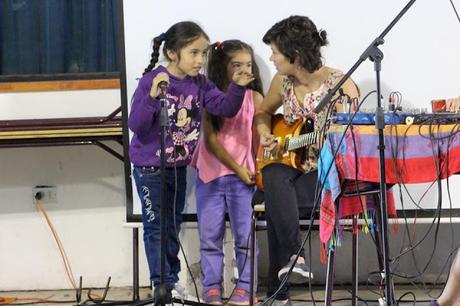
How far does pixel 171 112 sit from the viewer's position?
2898mm

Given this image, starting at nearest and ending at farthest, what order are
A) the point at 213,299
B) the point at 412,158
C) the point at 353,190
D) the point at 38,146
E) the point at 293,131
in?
the point at 412,158 → the point at 353,190 → the point at 293,131 → the point at 213,299 → the point at 38,146

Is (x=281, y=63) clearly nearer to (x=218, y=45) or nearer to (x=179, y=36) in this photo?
(x=218, y=45)

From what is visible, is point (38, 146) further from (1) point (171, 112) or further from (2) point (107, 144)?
(1) point (171, 112)

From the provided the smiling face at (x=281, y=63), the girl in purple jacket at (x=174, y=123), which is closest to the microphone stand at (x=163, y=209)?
the girl in purple jacket at (x=174, y=123)

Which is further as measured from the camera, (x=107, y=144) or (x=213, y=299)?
(x=107, y=144)

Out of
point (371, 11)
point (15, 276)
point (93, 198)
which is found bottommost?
point (15, 276)

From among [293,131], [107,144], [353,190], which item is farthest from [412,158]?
[107,144]

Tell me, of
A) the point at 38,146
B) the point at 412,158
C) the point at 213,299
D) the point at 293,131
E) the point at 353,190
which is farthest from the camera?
the point at 38,146

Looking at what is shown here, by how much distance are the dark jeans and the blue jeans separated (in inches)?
17.2

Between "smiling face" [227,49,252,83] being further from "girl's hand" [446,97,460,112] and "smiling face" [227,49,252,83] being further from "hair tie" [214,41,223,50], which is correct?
"girl's hand" [446,97,460,112]

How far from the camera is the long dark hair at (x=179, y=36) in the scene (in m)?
2.93

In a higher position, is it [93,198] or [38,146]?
[38,146]

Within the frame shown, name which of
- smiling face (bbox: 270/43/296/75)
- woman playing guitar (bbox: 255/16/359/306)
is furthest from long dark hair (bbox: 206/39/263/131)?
smiling face (bbox: 270/43/296/75)

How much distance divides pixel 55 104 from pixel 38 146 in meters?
0.21
